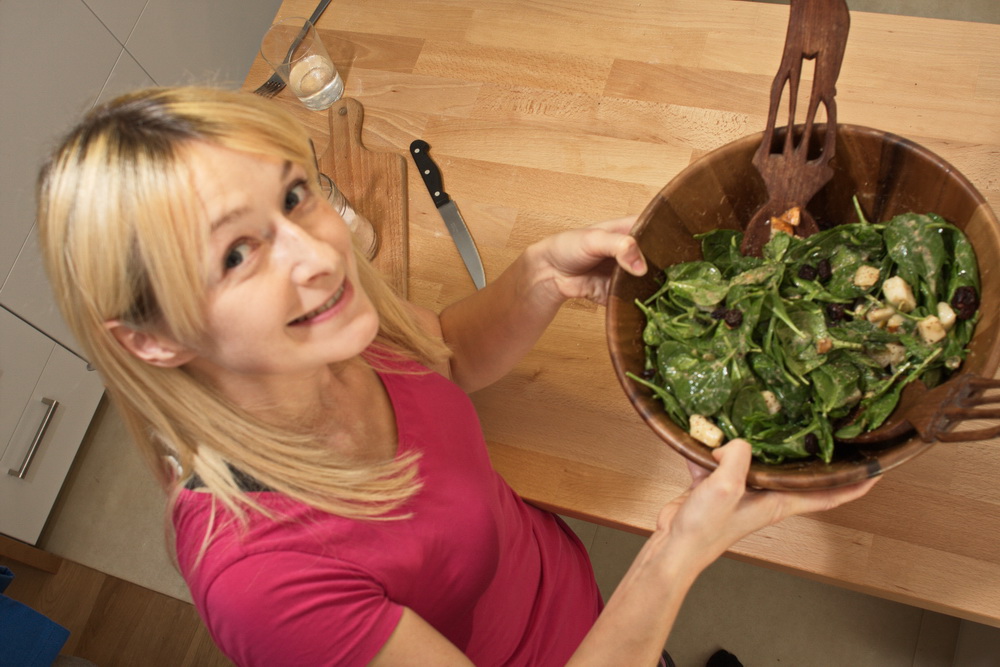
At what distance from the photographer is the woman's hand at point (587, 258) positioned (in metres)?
1.07

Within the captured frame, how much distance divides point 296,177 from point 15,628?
4.98 feet

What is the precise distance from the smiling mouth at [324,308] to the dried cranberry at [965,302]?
0.81 meters

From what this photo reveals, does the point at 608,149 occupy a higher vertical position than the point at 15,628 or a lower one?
higher

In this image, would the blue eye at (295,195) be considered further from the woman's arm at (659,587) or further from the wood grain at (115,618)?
the wood grain at (115,618)

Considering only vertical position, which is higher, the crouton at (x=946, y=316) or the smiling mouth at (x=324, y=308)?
the smiling mouth at (x=324, y=308)

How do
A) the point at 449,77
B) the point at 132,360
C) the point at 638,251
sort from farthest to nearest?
the point at 449,77 < the point at 638,251 < the point at 132,360

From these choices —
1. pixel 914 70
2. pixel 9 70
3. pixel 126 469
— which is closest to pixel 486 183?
pixel 914 70

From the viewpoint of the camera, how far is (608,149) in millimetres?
1597

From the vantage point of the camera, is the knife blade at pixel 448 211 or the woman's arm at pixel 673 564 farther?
the knife blade at pixel 448 211

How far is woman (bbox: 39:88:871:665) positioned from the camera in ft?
2.88

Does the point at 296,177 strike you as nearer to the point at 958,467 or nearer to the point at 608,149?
the point at 608,149

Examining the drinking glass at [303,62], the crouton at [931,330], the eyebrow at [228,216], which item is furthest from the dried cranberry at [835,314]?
the drinking glass at [303,62]

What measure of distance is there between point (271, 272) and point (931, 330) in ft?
2.74

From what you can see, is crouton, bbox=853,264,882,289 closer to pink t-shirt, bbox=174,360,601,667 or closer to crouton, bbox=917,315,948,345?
crouton, bbox=917,315,948,345
